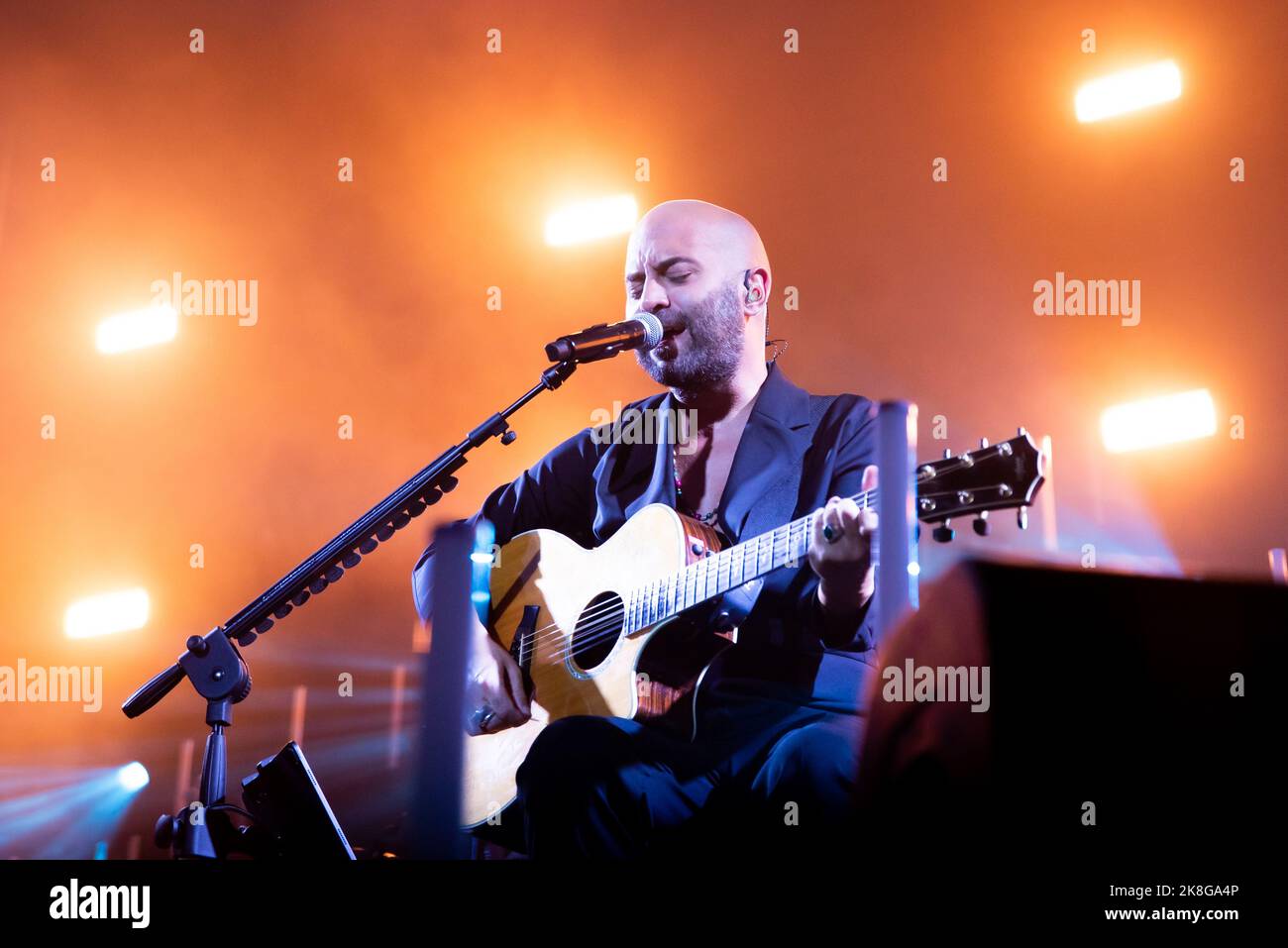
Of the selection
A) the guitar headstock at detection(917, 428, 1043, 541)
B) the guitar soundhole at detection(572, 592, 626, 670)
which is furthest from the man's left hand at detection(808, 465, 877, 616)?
the guitar soundhole at detection(572, 592, 626, 670)

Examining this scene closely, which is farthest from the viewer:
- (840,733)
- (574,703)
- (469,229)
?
(469,229)

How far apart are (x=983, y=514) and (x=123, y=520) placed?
3136mm

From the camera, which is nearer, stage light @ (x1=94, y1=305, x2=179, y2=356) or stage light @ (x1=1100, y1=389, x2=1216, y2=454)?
stage light @ (x1=1100, y1=389, x2=1216, y2=454)

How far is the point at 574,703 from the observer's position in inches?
108

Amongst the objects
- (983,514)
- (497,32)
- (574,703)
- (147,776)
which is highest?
(497,32)

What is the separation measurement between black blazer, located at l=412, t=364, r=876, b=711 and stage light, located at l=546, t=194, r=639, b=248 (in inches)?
39.7

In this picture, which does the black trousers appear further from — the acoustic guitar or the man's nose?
the man's nose

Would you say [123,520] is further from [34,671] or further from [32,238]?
[32,238]

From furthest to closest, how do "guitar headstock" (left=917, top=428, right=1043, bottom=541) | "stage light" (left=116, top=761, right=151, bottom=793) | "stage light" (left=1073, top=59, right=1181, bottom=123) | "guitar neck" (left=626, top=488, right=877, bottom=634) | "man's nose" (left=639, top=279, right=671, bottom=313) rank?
"stage light" (left=116, top=761, right=151, bottom=793)
"stage light" (left=1073, top=59, right=1181, bottom=123)
"man's nose" (left=639, top=279, right=671, bottom=313)
"guitar neck" (left=626, top=488, right=877, bottom=634)
"guitar headstock" (left=917, top=428, right=1043, bottom=541)

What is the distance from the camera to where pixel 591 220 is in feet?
13.6

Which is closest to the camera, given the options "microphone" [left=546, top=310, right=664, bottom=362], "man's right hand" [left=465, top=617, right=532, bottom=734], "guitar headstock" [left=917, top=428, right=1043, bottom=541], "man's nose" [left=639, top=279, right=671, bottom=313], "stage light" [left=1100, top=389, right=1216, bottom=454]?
"guitar headstock" [left=917, top=428, right=1043, bottom=541]

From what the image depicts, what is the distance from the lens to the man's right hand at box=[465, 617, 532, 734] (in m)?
2.85

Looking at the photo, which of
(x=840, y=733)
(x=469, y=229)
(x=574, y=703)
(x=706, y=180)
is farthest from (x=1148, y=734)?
(x=469, y=229)

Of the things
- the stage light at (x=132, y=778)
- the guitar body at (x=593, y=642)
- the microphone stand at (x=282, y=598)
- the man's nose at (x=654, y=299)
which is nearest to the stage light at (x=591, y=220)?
the man's nose at (x=654, y=299)
